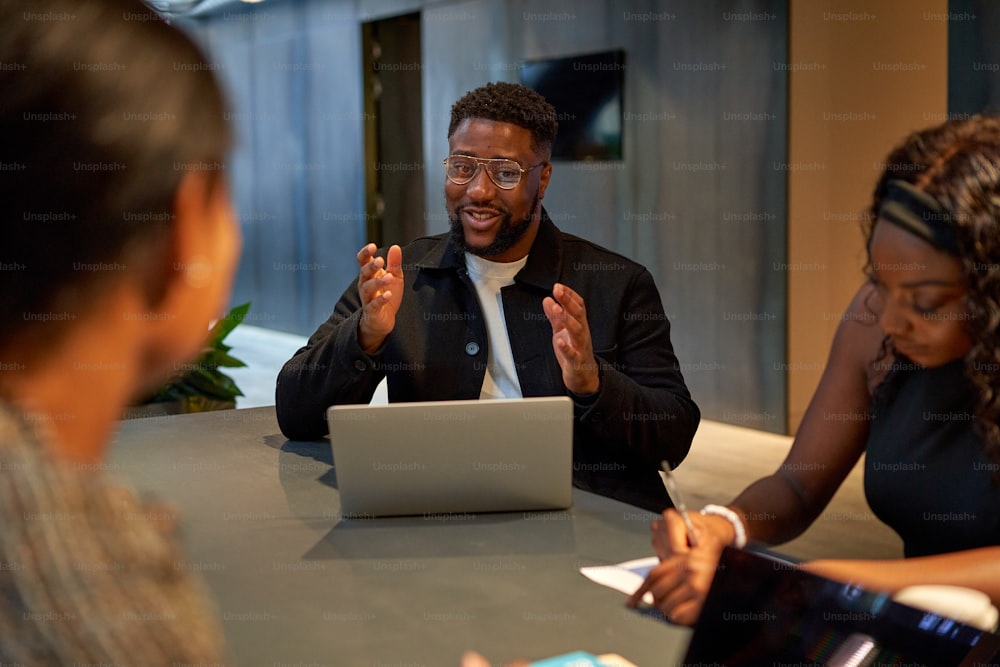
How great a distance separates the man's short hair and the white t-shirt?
301 mm

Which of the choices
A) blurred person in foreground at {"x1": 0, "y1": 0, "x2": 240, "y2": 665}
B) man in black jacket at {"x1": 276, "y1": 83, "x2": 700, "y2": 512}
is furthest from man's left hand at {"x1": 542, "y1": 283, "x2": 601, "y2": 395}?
blurred person in foreground at {"x1": 0, "y1": 0, "x2": 240, "y2": 665}

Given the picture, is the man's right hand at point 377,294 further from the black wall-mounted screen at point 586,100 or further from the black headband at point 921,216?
the black wall-mounted screen at point 586,100

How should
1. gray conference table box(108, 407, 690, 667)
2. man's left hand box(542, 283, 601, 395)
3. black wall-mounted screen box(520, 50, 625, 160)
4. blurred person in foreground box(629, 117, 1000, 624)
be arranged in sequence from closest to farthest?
gray conference table box(108, 407, 690, 667) < blurred person in foreground box(629, 117, 1000, 624) < man's left hand box(542, 283, 601, 395) < black wall-mounted screen box(520, 50, 625, 160)

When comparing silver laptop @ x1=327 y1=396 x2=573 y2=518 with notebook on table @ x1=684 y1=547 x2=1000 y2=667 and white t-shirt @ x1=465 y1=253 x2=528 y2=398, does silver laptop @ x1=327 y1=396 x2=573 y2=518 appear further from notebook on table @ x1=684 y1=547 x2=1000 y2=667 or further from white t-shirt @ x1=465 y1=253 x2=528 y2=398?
white t-shirt @ x1=465 y1=253 x2=528 y2=398

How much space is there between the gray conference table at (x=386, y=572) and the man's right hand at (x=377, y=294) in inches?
12.3

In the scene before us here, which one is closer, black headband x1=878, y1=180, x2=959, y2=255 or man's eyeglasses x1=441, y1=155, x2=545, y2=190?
black headband x1=878, y1=180, x2=959, y2=255

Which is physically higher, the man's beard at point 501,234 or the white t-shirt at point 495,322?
the man's beard at point 501,234

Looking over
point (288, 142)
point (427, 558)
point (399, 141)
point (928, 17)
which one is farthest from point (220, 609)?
point (288, 142)

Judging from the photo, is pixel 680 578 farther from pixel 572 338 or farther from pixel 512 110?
pixel 512 110

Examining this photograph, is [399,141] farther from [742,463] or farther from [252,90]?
[742,463]

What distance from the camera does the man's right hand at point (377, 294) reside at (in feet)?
7.16

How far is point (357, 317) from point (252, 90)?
301 inches

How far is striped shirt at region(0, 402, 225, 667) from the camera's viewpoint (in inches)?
23.8

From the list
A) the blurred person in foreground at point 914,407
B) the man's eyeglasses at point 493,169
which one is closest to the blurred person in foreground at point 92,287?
the blurred person in foreground at point 914,407
